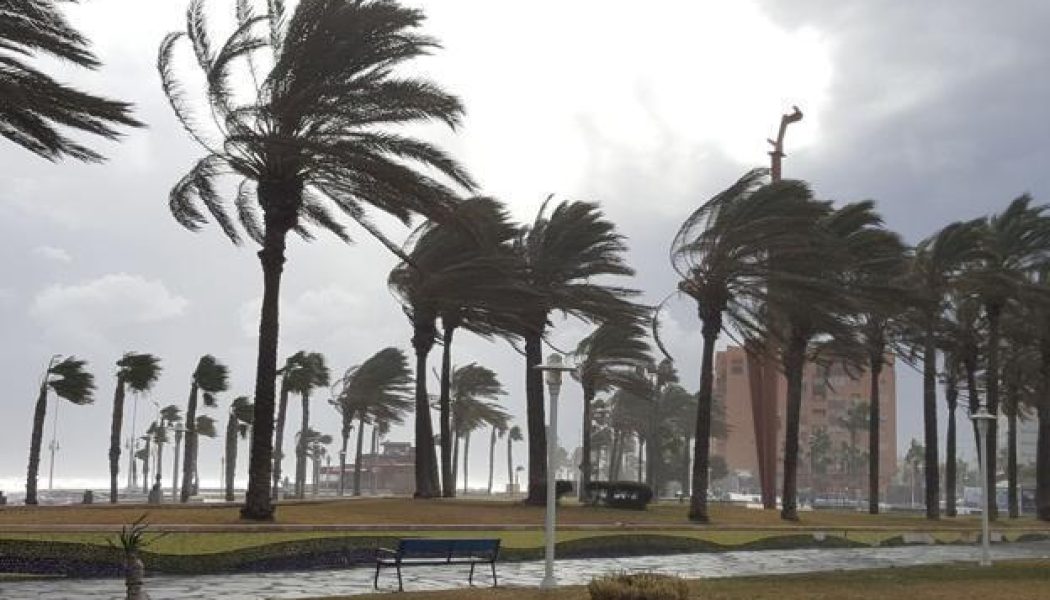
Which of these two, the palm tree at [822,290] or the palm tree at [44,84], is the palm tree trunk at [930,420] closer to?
the palm tree at [822,290]

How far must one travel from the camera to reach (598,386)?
55781 millimetres

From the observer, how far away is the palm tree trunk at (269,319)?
23531mm

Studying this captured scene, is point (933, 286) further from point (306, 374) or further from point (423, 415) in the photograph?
point (306, 374)

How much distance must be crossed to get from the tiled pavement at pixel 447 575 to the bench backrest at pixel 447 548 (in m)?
0.47

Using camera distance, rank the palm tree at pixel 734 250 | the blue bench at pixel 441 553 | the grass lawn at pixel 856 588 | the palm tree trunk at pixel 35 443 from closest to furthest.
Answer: the grass lawn at pixel 856 588 < the blue bench at pixel 441 553 < the palm tree at pixel 734 250 < the palm tree trunk at pixel 35 443

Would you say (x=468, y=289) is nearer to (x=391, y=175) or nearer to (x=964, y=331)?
(x=391, y=175)

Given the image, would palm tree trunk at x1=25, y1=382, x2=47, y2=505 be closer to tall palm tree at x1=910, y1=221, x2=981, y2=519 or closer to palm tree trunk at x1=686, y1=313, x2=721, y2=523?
palm tree trunk at x1=686, y1=313, x2=721, y2=523

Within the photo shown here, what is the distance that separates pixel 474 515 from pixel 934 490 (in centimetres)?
2587

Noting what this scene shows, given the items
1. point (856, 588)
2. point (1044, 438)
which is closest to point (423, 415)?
point (856, 588)

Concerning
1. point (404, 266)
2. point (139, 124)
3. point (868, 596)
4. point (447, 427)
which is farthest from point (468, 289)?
point (868, 596)

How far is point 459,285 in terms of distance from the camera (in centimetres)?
3488

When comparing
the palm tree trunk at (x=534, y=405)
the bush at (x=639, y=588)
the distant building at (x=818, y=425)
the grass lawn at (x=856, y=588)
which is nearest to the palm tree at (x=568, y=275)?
the palm tree trunk at (x=534, y=405)

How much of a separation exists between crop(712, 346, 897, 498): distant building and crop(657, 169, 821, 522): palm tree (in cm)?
12175

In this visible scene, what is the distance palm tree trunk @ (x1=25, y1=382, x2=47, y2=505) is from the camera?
42375 mm
